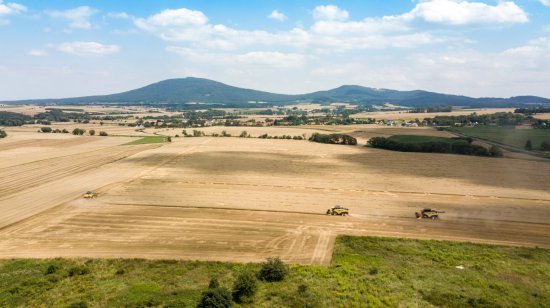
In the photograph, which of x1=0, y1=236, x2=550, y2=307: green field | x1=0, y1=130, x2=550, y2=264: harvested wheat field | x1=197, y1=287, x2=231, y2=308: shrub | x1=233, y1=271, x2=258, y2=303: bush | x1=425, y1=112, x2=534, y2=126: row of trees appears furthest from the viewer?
x1=425, y1=112, x2=534, y2=126: row of trees

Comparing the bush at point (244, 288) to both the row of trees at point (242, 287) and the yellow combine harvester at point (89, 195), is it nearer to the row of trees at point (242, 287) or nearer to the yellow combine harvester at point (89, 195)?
the row of trees at point (242, 287)

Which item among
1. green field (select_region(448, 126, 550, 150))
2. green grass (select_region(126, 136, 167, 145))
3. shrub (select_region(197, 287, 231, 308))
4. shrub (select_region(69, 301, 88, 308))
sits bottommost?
shrub (select_region(69, 301, 88, 308))

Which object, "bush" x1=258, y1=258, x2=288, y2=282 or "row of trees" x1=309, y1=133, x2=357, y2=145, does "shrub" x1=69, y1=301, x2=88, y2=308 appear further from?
"row of trees" x1=309, y1=133, x2=357, y2=145

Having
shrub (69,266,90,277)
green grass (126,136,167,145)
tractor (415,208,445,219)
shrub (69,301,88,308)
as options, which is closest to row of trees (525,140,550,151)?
tractor (415,208,445,219)

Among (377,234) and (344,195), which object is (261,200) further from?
(377,234)

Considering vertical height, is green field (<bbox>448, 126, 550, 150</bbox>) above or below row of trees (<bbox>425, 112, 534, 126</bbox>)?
below

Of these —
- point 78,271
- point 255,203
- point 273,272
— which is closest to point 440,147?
point 255,203
